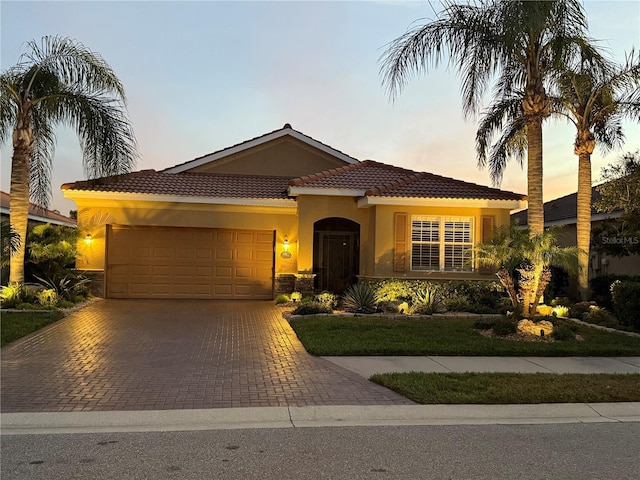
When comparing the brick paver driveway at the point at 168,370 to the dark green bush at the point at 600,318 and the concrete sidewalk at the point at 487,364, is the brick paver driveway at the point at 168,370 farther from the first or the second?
the dark green bush at the point at 600,318

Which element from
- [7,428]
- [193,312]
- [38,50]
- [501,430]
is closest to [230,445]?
[7,428]

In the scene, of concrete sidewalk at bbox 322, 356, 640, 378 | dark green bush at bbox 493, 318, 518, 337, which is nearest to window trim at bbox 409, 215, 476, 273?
dark green bush at bbox 493, 318, 518, 337

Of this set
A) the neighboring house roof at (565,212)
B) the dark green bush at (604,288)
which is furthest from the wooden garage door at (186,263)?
the dark green bush at (604,288)

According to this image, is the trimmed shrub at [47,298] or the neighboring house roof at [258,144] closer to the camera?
the trimmed shrub at [47,298]

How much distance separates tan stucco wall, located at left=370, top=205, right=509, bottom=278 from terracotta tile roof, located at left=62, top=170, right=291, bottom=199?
11.6 feet

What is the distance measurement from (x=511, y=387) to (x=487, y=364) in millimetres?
1546

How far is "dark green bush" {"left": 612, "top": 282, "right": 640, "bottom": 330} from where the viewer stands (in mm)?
11930

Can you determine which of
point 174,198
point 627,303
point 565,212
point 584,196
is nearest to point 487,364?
point 627,303

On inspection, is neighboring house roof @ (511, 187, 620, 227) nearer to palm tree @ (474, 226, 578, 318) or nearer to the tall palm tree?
the tall palm tree

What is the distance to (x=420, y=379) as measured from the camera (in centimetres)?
731

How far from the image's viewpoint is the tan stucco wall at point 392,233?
15344 millimetres

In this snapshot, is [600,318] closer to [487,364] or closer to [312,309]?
[487,364]

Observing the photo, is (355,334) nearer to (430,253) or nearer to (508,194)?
(430,253)

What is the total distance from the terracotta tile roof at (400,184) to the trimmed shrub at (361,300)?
3.14 metres
